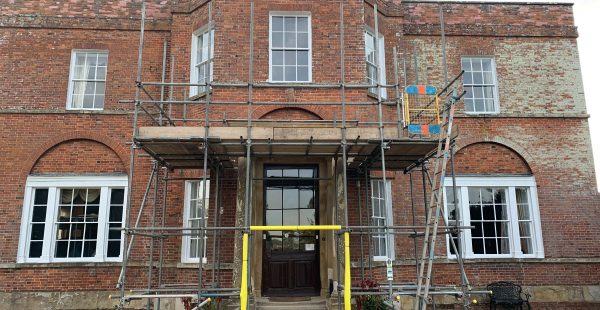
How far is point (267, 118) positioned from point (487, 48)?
6.96m

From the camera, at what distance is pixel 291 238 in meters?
11.5

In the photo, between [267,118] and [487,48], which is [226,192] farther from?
[487,48]

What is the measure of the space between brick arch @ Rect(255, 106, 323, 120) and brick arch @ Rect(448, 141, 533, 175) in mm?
4381

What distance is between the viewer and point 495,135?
536 inches

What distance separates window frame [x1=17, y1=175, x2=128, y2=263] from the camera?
12523mm

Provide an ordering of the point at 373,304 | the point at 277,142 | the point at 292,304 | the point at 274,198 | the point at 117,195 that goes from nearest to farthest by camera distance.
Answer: the point at 277,142 < the point at 373,304 < the point at 292,304 < the point at 274,198 < the point at 117,195

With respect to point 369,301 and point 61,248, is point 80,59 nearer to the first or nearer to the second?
point 61,248

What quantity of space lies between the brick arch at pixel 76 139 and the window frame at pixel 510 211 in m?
8.45

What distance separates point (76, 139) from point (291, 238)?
20.5ft

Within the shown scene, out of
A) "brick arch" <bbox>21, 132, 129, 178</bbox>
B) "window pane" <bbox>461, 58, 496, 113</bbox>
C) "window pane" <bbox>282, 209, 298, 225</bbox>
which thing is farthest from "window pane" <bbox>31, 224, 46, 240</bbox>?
"window pane" <bbox>461, 58, 496, 113</bbox>

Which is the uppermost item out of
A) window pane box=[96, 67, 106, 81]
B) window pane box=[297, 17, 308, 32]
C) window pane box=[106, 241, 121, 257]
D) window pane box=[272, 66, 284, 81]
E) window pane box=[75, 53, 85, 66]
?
window pane box=[297, 17, 308, 32]

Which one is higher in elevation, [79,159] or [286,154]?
[79,159]

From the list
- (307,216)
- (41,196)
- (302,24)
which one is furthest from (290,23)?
(41,196)

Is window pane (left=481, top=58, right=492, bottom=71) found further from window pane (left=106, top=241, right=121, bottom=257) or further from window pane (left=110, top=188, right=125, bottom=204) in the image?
window pane (left=106, top=241, right=121, bottom=257)
